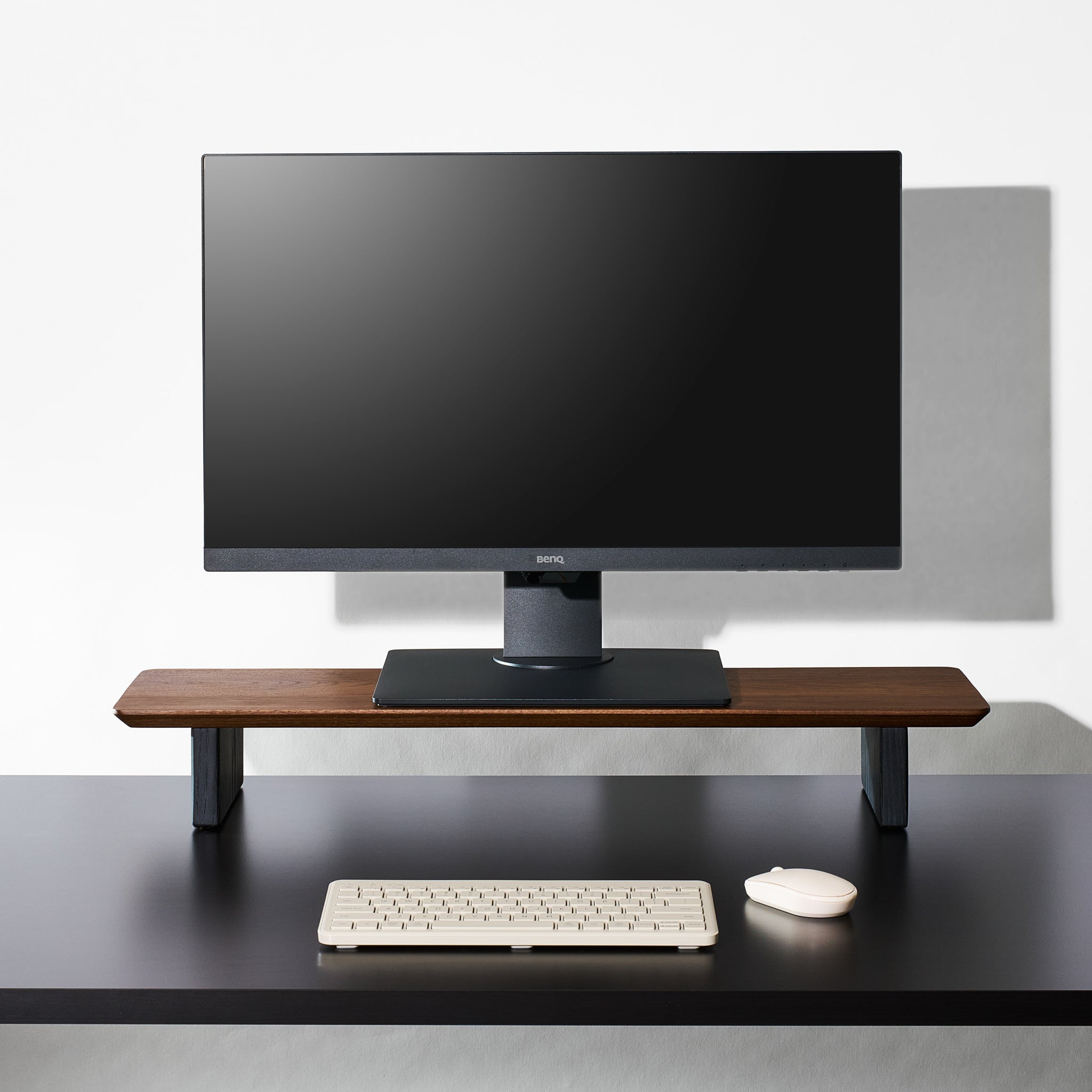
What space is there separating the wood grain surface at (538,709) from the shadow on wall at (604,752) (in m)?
0.32

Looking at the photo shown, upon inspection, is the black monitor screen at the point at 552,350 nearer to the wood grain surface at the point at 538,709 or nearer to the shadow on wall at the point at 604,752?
the wood grain surface at the point at 538,709

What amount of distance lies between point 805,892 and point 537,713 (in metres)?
Result: 0.34

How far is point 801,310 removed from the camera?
4.53 ft

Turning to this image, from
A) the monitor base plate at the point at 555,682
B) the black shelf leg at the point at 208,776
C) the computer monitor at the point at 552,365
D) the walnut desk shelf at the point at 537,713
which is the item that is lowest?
the black shelf leg at the point at 208,776

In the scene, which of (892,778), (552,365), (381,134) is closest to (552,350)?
(552,365)

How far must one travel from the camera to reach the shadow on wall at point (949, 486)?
167 centimetres

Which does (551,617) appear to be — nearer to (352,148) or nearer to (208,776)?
(208,776)

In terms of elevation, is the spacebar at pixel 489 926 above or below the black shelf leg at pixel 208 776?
below

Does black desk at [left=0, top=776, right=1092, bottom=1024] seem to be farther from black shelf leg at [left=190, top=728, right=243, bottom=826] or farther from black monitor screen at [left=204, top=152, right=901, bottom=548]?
black monitor screen at [left=204, top=152, right=901, bottom=548]

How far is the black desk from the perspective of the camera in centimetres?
98

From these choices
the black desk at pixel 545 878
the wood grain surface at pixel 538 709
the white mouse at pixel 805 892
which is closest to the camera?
the black desk at pixel 545 878

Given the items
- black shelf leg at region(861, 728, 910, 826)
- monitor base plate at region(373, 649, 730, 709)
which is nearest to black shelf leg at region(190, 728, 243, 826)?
monitor base plate at region(373, 649, 730, 709)

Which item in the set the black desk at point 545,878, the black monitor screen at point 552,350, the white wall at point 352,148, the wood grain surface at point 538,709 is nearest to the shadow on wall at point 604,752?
the white wall at point 352,148

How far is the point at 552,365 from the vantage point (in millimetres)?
1385
